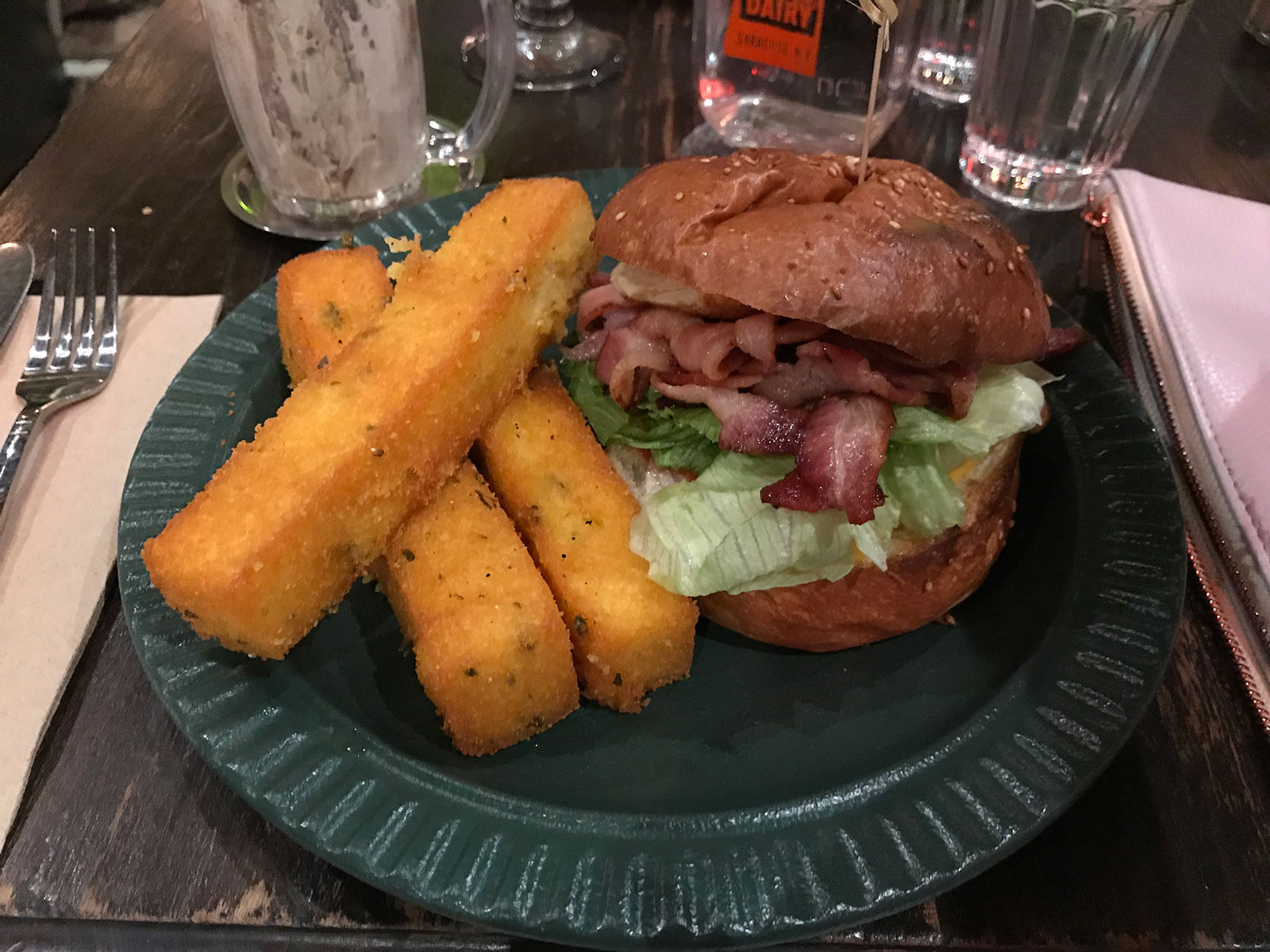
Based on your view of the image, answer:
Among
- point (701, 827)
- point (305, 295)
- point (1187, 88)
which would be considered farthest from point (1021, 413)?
point (1187, 88)

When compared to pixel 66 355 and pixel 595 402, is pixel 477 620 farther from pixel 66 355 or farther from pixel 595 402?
pixel 66 355

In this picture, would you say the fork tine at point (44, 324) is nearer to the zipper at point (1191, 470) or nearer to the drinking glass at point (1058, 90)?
the zipper at point (1191, 470)

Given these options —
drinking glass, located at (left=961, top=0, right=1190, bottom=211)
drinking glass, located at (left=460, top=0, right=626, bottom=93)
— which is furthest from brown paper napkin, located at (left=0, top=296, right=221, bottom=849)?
drinking glass, located at (left=961, top=0, right=1190, bottom=211)

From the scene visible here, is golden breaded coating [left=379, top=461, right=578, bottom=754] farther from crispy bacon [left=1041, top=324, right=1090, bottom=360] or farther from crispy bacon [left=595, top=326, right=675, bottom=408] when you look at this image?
crispy bacon [left=1041, top=324, right=1090, bottom=360]

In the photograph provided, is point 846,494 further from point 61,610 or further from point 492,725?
point 61,610

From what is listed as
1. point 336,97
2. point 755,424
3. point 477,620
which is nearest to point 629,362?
point 755,424

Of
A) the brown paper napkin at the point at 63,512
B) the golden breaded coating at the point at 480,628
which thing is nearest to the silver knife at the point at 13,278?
the brown paper napkin at the point at 63,512
